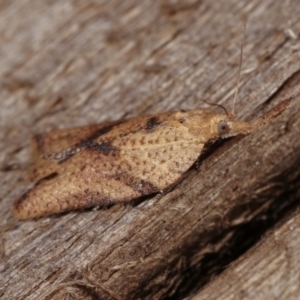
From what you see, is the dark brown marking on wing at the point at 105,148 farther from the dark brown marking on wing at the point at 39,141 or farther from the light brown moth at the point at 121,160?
the dark brown marking on wing at the point at 39,141

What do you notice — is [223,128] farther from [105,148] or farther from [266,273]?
[266,273]

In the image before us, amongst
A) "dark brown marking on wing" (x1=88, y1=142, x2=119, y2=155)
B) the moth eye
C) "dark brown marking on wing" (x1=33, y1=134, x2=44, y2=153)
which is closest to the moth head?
the moth eye

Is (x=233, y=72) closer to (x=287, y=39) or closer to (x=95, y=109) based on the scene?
(x=287, y=39)

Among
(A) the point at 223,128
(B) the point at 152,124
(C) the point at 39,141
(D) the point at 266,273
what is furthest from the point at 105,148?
(D) the point at 266,273

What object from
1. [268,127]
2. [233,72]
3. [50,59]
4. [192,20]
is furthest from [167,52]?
[268,127]

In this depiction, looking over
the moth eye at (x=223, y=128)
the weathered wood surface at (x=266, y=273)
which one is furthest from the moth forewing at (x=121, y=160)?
the weathered wood surface at (x=266, y=273)

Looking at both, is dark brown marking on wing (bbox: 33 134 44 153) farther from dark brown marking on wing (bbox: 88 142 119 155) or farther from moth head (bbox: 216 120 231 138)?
moth head (bbox: 216 120 231 138)
